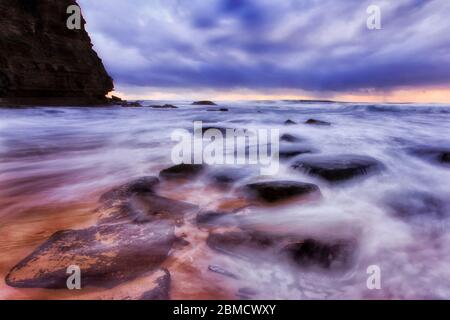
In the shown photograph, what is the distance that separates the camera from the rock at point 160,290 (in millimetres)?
1608

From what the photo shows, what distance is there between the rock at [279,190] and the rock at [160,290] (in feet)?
5.15

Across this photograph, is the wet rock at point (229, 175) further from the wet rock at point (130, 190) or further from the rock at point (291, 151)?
the rock at point (291, 151)

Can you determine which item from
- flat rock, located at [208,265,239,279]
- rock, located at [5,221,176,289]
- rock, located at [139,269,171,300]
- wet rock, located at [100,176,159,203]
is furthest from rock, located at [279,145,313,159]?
rock, located at [139,269,171,300]

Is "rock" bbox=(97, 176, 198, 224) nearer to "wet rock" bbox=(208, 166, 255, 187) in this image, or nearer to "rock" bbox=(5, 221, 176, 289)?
"rock" bbox=(5, 221, 176, 289)

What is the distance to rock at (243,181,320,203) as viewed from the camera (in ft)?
10.1

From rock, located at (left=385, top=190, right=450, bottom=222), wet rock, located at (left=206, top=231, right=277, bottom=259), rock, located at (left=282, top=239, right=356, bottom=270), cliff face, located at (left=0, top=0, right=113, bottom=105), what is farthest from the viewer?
cliff face, located at (left=0, top=0, right=113, bottom=105)

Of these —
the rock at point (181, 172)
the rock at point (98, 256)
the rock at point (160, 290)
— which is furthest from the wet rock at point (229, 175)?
the rock at point (160, 290)

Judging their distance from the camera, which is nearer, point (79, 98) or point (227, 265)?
point (227, 265)

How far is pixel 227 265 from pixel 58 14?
29120 mm

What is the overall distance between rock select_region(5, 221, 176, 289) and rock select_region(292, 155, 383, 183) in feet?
7.98

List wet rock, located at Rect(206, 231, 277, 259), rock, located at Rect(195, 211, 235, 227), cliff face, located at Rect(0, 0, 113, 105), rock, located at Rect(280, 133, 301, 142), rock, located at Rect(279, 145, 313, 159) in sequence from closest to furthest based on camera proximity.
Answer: wet rock, located at Rect(206, 231, 277, 259)
rock, located at Rect(195, 211, 235, 227)
rock, located at Rect(279, 145, 313, 159)
rock, located at Rect(280, 133, 301, 142)
cliff face, located at Rect(0, 0, 113, 105)
